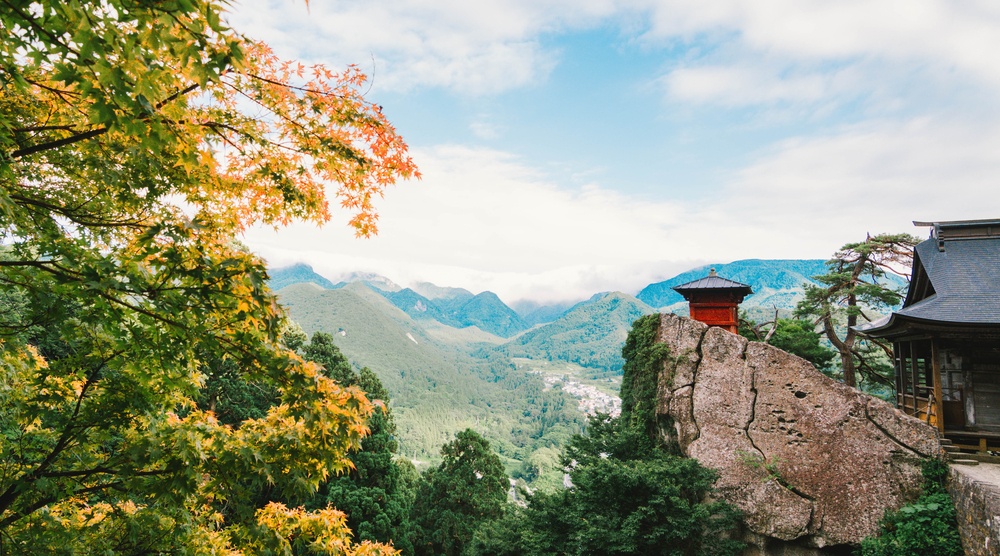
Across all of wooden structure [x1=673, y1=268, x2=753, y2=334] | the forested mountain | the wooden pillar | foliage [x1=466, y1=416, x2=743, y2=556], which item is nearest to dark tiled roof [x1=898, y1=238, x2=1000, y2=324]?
the wooden pillar

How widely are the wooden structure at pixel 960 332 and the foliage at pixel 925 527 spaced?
113cm

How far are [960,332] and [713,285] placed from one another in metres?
4.76

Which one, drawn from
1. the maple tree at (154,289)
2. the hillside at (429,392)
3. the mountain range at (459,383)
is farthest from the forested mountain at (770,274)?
the maple tree at (154,289)

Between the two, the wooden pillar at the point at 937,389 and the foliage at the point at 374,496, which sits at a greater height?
the wooden pillar at the point at 937,389

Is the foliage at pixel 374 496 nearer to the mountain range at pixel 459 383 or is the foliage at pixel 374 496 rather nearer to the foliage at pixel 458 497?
the foliage at pixel 458 497

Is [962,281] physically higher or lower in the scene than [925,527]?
higher

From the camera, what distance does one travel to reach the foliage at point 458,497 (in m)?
18.9

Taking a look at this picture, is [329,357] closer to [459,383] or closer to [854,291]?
[854,291]

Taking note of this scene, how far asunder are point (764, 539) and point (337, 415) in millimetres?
10244

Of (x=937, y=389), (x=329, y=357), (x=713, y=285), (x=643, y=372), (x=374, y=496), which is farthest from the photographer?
(x=329, y=357)

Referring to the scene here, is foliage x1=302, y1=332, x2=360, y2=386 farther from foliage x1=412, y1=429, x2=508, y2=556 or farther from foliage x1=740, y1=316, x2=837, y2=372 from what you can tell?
foliage x1=740, y1=316, x2=837, y2=372

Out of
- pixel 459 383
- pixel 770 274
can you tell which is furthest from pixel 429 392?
pixel 770 274

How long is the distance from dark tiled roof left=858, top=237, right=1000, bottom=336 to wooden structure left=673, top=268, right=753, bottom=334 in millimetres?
2936

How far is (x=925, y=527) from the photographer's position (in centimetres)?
786
